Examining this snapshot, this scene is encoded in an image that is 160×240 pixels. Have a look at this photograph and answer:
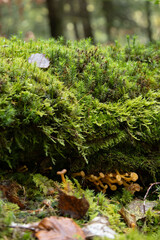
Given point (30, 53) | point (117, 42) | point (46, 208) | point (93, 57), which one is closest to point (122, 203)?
point (46, 208)

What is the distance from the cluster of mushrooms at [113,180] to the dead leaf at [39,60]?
124 centimetres

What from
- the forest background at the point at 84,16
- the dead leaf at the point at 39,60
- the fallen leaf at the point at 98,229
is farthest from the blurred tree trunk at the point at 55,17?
the fallen leaf at the point at 98,229

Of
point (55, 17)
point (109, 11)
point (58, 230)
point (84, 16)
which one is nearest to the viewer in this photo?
point (58, 230)

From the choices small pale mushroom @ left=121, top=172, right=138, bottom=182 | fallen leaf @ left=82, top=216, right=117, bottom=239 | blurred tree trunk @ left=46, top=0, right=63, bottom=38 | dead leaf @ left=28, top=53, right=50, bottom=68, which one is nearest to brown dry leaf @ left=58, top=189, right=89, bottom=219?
fallen leaf @ left=82, top=216, right=117, bottom=239

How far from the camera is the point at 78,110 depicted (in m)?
2.14

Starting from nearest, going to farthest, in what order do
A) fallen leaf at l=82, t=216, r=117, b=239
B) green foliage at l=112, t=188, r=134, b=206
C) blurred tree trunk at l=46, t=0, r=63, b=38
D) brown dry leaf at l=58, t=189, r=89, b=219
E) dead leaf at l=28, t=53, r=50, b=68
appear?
1. fallen leaf at l=82, t=216, r=117, b=239
2. brown dry leaf at l=58, t=189, r=89, b=219
3. green foliage at l=112, t=188, r=134, b=206
4. dead leaf at l=28, t=53, r=50, b=68
5. blurred tree trunk at l=46, t=0, r=63, b=38

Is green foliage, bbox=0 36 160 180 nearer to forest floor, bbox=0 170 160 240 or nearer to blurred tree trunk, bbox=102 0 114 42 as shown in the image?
forest floor, bbox=0 170 160 240

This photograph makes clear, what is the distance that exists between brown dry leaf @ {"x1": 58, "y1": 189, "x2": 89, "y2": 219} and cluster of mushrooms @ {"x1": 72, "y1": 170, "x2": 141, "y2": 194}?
623mm

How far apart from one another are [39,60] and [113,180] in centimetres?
158

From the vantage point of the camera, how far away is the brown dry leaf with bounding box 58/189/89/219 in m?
1.57

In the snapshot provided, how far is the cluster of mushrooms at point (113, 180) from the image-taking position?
2236 millimetres

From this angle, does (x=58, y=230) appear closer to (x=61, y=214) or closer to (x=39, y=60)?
(x=61, y=214)

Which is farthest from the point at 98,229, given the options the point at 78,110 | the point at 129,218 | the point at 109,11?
the point at 109,11

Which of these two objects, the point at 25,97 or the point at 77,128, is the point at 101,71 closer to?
the point at 77,128
